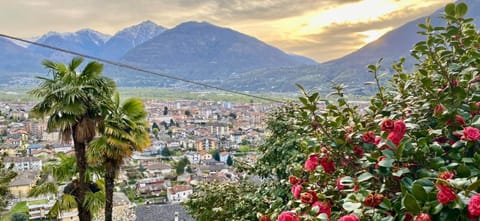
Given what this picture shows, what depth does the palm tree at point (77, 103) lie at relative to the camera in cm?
463

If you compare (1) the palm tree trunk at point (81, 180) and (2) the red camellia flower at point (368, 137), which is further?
(1) the palm tree trunk at point (81, 180)

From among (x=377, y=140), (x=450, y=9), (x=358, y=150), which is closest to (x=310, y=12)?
(x=450, y=9)

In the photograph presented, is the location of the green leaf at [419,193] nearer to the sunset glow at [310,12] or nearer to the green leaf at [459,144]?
the green leaf at [459,144]

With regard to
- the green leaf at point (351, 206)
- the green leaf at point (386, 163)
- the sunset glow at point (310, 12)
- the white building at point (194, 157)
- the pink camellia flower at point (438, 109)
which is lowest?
the white building at point (194, 157)

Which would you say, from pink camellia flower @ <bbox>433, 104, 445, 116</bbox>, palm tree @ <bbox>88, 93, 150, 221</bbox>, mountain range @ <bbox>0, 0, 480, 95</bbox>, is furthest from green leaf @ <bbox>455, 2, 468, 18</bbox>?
mountain range @ <bbox>0, 0, 480, 95</bbox>

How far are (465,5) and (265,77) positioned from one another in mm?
76438

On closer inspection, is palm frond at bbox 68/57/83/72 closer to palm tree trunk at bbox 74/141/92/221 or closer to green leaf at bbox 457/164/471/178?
palm tree trunk at bbox 74/141/92/221

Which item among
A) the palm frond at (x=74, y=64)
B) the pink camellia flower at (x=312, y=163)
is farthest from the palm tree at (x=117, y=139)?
the pink camellia flower at (x=312, y=163)

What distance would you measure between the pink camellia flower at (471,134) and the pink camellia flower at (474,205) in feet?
1.17

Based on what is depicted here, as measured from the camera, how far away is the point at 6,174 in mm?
4898

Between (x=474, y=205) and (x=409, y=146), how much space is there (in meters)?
0.37

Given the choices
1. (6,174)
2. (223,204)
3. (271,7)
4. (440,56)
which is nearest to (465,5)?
(440,56)

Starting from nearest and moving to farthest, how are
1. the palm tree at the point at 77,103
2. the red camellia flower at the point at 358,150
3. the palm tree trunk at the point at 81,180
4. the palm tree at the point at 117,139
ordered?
1. the red camellia flower at the point at 358,150
2. the palm tree at the point at 77,103
3. the palm tree at the point at 117,139
4. the palm tree trunk at the point at 81,180

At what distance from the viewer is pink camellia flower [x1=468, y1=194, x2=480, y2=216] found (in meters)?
0.90
